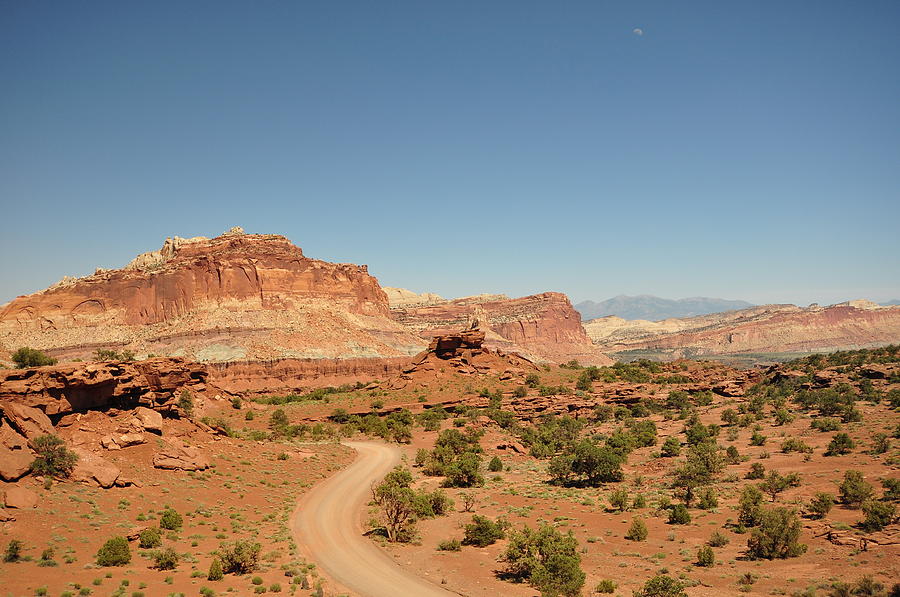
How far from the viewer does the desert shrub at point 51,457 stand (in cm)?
2105

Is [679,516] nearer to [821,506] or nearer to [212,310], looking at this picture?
[821,506]

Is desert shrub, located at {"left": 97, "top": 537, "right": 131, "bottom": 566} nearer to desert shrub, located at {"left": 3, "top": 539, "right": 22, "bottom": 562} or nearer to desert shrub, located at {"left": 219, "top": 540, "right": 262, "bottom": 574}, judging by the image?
desert shrub, located at {"left": 3, "top": 539, "right": 22, "bottom": 562}

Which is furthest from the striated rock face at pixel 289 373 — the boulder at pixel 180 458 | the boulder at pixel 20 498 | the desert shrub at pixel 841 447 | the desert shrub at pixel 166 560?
the desert shrub at pixel 841 447

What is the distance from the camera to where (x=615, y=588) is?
17047 millimetres

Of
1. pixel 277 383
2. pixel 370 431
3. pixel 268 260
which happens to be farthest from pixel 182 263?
pixel 370 431

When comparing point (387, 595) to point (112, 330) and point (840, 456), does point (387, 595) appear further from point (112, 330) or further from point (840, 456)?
point (112, 330)

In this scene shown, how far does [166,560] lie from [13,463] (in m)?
7.23

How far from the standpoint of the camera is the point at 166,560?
18.1 m

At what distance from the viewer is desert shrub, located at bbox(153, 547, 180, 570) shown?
712 inches

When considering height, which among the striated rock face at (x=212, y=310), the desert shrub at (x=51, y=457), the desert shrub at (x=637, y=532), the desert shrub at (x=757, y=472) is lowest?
the desert shrub at (x=637, y=532)

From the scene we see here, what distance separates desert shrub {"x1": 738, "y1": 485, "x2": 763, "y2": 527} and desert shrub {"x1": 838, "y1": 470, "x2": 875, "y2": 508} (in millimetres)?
3098

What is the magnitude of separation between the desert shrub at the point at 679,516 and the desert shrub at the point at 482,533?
7372 millimetres

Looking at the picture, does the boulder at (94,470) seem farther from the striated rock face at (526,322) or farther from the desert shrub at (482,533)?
the striated rock face at (526,322)

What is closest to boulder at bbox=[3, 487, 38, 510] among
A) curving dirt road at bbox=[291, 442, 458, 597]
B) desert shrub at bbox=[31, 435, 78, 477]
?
desert shrub at bbox=[31, 435, 78, 477]
